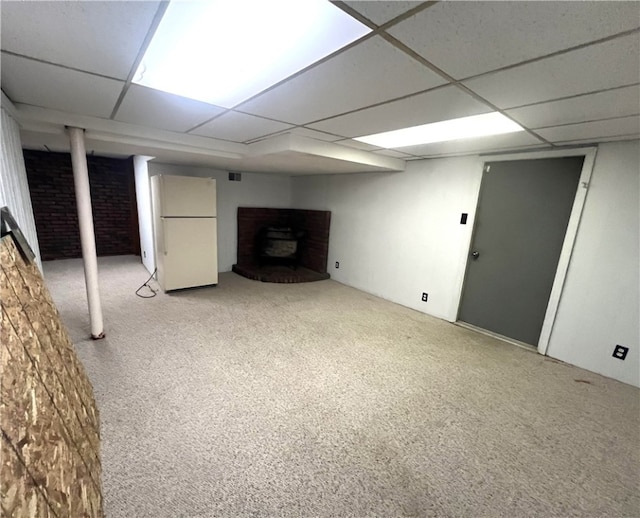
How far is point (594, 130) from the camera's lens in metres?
2.13

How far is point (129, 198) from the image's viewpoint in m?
6.30

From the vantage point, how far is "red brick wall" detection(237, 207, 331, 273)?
539 centimetres

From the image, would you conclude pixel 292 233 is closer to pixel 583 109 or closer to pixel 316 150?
pixel 316 150

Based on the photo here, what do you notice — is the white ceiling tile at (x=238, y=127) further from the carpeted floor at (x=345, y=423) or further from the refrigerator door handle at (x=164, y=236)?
the carpeted floor at (x=345, y=423)

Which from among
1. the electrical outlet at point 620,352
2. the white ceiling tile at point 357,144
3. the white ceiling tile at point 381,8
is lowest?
the electrical outlet at point 620,352

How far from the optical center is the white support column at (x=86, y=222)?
2.49 meters

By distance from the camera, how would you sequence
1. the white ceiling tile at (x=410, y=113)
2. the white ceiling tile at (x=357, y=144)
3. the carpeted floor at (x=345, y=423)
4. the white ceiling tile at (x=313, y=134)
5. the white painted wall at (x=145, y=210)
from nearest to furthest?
the carpeted floor at (x=345, y=423) → the white ceiling tile at (x=410, y=113) → the white ceiling tile at (x=313, y=134) → the white ceiling tile at (x=357, y=144) → the white painted wall at (x=145, y=210)

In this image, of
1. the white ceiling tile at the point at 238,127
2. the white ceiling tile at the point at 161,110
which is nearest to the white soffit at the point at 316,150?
the white ceiling tile at the point at 238,127

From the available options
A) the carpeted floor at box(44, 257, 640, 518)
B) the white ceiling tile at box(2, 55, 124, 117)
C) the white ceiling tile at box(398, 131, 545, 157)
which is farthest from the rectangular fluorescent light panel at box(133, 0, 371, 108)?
the carpeted floor at box(44, 257, 640, 518)

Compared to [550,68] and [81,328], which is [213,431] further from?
[550,68]

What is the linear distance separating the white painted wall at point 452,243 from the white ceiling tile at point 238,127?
221 cm

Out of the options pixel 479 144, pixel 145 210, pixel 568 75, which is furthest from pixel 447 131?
pixel 145 210

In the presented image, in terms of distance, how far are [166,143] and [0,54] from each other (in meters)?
1.67

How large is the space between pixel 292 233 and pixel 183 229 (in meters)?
2.04
